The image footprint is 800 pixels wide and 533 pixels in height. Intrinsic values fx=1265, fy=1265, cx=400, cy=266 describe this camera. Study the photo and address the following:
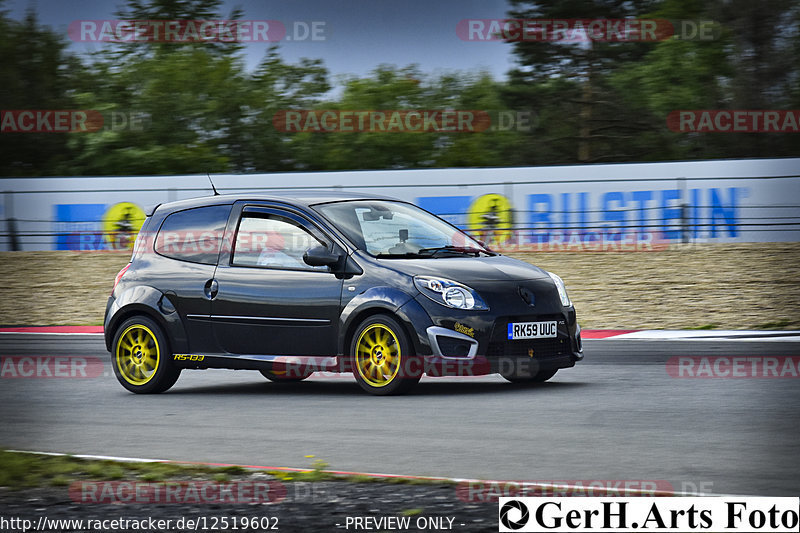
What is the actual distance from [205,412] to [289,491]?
11.8ft

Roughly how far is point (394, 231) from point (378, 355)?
1.14 m

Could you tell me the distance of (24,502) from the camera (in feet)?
19.6

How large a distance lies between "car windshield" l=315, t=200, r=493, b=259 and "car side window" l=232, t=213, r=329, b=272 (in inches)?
10.8

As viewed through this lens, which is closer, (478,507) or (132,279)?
(478,507)

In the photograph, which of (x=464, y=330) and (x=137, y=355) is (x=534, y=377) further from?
(x=137, y=355)

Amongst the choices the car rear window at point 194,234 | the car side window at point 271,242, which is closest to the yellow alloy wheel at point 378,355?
the car side window at point 271,242

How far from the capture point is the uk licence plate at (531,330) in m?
9.88

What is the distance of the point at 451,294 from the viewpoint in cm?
978

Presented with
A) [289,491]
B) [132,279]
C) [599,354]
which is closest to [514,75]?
[599,354]

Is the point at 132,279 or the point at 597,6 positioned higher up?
the point at 597,6

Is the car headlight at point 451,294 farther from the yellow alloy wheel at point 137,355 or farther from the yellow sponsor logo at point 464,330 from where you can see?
the yellow alloy wheel at point 137,355

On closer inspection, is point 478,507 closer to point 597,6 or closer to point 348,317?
point 348,317

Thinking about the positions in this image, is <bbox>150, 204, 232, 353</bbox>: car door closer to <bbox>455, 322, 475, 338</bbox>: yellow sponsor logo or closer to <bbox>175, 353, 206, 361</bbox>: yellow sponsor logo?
<bbox>175, 353, 206, 361</bbox>: yellow sponsor logo

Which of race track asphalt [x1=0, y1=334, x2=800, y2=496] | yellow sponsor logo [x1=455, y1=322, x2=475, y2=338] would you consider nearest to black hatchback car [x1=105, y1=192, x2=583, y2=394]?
yellow sponsor logo [x1=455, y1=322, x2=475, y2=338]
